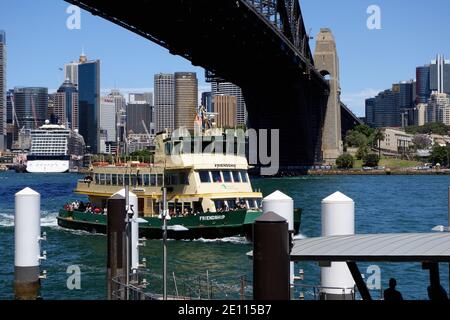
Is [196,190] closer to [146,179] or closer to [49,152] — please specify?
[146,179]

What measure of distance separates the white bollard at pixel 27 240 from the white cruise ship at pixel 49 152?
550 ft

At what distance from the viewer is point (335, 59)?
322ft

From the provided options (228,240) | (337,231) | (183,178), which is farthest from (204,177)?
(337,231)

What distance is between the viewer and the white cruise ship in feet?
598

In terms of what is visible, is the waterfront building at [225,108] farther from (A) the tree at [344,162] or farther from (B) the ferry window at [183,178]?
(B) the ferry window at [183,178]

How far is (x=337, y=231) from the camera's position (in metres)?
11.4

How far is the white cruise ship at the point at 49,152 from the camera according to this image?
182m

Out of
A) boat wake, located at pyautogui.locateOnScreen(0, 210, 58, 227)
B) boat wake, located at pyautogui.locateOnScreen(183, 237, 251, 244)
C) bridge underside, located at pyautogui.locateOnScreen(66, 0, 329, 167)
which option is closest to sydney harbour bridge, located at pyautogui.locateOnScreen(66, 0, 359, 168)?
bridge underside, located at pyautogui.locateOnScreen(66, 0, 329, 167)

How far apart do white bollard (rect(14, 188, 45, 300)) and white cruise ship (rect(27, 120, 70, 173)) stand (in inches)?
6597

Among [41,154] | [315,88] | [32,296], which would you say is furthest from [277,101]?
[41,154]

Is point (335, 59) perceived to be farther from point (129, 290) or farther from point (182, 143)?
point (129, 290)

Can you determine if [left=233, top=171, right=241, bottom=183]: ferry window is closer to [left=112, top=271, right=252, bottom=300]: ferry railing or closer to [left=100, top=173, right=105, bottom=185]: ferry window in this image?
[left=100, top=173, right=105, bottom=185]: ferry window

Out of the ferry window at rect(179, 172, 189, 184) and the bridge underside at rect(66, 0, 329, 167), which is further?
the bridge underside at rect(66, 0, 329, 167)

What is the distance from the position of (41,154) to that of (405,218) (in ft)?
515
